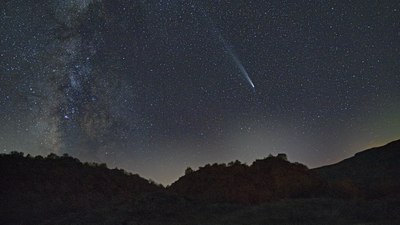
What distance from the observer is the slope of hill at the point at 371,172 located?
116 feet

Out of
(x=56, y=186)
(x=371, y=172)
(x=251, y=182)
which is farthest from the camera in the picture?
(x=371, y=172)

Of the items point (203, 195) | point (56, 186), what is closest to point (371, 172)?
point (203, 195)

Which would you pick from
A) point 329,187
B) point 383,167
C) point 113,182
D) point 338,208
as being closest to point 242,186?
point 329,187

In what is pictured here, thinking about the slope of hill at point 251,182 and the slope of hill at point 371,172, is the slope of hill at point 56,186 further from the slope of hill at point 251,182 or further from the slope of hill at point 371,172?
the slope of hill at point 371,172

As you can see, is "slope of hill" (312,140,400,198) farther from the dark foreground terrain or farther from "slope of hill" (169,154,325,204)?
"slope of hill" (169,154,325,204)

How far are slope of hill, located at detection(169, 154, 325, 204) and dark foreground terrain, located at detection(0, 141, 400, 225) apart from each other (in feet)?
0.30

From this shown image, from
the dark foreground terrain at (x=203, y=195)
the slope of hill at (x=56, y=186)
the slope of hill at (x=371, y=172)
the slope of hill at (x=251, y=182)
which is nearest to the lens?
the dark foreground terrain at (x=203, y=195)

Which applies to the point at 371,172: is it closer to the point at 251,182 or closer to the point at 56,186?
the point at 251,182

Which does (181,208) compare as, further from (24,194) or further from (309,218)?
(24,194)

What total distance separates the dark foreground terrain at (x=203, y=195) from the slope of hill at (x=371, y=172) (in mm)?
132

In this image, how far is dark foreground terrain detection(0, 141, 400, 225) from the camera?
2469 centimetres

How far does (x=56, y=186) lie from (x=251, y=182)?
1843 cm

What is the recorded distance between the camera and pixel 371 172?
4628cm

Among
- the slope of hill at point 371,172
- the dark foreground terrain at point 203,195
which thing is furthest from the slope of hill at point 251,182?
the slope of hill at point 371,172
